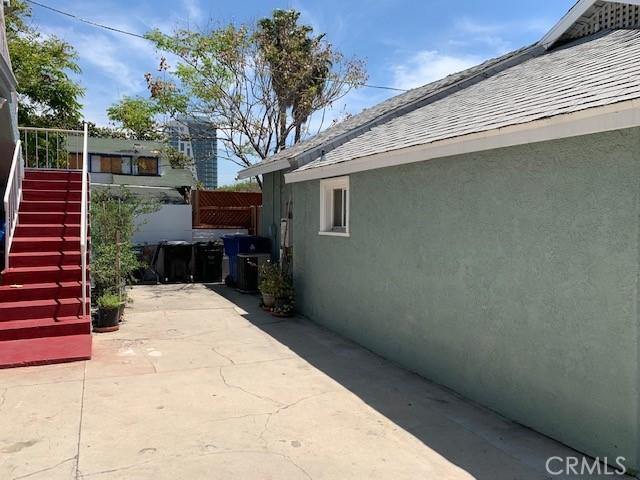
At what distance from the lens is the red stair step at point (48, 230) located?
7957 millimetres

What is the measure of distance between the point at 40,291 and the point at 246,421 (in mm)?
4397

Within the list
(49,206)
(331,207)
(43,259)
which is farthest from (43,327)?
(331,207)

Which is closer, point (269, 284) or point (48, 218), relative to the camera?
point (48, 218)

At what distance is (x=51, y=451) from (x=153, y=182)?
21230 millimetres

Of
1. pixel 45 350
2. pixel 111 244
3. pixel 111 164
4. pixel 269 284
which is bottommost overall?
pixel 45 350

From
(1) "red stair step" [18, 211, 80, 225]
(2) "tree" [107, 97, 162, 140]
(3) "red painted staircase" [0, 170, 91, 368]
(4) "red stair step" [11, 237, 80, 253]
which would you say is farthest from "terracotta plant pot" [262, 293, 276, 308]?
(2) "tree" [107, 97, 162, 140]

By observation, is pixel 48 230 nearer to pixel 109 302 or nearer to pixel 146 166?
pixel 109 302

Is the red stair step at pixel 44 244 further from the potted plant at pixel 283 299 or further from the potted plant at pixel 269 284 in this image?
the potted plant at pixel 283 299

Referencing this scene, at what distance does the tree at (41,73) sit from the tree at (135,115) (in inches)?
211

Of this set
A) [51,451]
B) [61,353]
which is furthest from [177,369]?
[51,451]

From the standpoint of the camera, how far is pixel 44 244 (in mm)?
7820

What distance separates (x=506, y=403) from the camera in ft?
14.4

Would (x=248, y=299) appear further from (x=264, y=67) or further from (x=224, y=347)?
(x=264, y=67)

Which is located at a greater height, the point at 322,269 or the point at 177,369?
the point at 322,269
